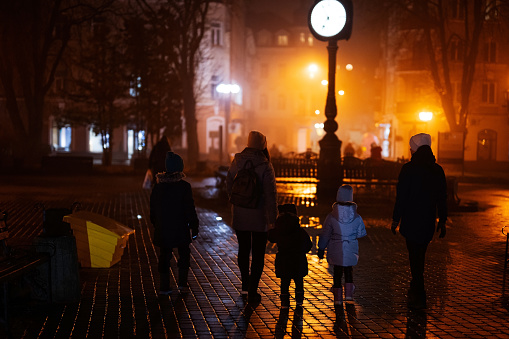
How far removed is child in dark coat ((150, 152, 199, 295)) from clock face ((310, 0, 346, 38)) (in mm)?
11395

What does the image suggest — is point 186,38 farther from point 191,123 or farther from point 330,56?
point 330,56

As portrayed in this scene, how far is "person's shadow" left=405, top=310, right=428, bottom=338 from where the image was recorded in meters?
7.19

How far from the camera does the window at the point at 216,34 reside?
70.8 meters

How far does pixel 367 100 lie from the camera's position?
9375 centimetres

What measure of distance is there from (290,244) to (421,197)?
148 cm

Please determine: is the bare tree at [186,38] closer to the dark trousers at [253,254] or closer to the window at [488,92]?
the window at [488,92]

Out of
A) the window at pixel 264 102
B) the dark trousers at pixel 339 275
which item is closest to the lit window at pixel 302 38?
the window at pixel 264 102

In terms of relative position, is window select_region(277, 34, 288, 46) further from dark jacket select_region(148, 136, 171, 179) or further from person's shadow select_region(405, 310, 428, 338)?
person's shadow select_region(405, 310, 428, 338)

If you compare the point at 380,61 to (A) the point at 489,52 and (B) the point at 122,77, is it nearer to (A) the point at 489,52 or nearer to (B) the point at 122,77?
(A) the point at 489,52


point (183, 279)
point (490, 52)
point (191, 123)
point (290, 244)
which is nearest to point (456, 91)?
point (490, 52)

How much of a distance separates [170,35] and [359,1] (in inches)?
385

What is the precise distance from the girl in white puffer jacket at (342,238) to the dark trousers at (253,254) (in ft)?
2.19

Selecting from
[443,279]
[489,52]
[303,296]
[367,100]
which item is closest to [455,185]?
[443,279]

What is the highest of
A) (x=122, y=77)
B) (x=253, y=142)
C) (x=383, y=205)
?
(x=122, y=77)
